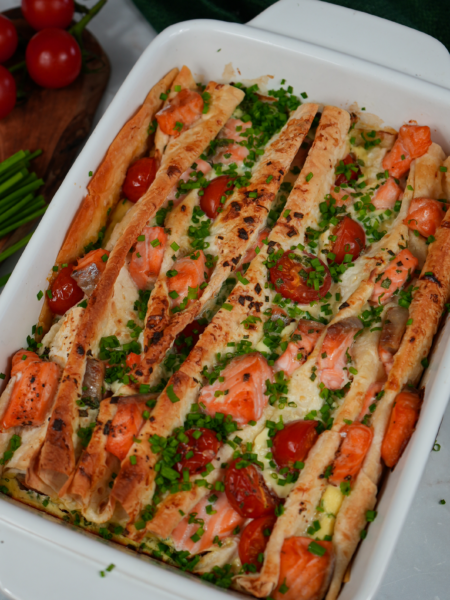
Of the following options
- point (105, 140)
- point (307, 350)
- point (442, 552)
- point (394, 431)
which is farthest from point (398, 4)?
point (442, 552)

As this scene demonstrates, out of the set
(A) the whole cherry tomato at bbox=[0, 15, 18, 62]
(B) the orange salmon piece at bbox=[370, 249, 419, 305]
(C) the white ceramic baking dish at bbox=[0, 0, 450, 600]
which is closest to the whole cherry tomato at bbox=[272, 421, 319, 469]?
(C) the white ceramic baking dish at bbox=[0, 0, 450, 600]

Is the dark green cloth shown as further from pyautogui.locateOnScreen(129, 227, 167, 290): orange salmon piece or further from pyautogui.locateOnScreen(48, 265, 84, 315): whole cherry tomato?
pyautogui.locateOnScreen(48, 265, 84, 315): whole cherry tomato

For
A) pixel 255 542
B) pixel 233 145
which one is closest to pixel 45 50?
pixel 233 145

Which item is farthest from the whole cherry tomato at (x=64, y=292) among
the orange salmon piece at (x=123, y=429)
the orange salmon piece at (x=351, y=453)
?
the orange salmon piece at (x=351, y=453)

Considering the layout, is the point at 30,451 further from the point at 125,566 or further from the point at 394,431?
the point at 394,431

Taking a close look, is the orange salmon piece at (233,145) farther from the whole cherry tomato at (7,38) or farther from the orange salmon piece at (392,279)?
the whole cherry tomato at (7,38)

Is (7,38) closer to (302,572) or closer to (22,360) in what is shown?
(22,360)
